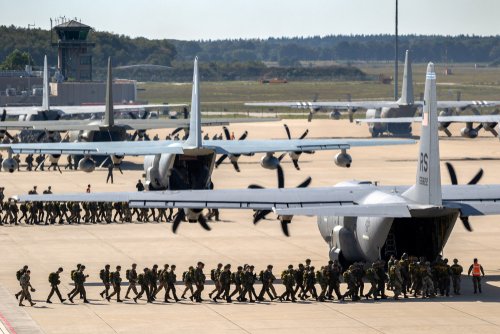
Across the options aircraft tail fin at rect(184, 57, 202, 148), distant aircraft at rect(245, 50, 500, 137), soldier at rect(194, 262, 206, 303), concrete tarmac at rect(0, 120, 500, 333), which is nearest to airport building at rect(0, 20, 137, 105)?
distant aircraft at rect(245, 50, 500, 137)

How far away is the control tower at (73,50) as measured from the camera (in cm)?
18900

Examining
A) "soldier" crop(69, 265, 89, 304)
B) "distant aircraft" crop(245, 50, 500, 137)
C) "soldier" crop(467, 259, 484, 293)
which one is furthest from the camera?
"distant aircraft" crop(245, 50, 500, 137)

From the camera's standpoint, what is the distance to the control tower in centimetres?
18900

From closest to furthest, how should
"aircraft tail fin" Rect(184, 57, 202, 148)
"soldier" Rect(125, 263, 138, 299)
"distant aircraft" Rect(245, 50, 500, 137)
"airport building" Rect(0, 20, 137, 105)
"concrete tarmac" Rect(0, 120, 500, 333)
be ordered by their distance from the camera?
"concrete tarmac" Rect(0, 120, 500, 333), "soldier" Rect(125, 263, 138, 299), "aircraft tail fin" Rect(184, 57, 202, 148), "distant aircraft" Rect(245, 50, 500, 137), "airport building" Rect(0, 20, 137, 105)

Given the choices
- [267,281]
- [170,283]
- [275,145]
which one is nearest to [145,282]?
[170,283]

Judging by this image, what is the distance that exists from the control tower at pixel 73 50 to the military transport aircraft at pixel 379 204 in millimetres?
146007

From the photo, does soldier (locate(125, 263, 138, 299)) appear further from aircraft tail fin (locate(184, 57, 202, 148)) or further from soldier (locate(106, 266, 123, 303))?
aircraft tail fin (locate(184, 57, 202, 148))

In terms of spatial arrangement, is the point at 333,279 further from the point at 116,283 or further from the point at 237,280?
the point at 116,283

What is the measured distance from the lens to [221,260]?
48.8 meters

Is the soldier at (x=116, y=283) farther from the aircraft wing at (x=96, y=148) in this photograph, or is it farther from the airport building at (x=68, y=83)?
the airport building at (x=68, y=83)

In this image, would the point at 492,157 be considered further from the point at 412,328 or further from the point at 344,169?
the point at 412,328


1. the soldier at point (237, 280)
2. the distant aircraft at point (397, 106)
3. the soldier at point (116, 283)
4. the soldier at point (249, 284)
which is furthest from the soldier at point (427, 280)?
the distant aircraft at point (397, 106)

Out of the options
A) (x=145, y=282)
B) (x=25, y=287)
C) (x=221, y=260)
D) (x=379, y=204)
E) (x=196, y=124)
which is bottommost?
(x=221, y=260)

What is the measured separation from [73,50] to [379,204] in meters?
155
